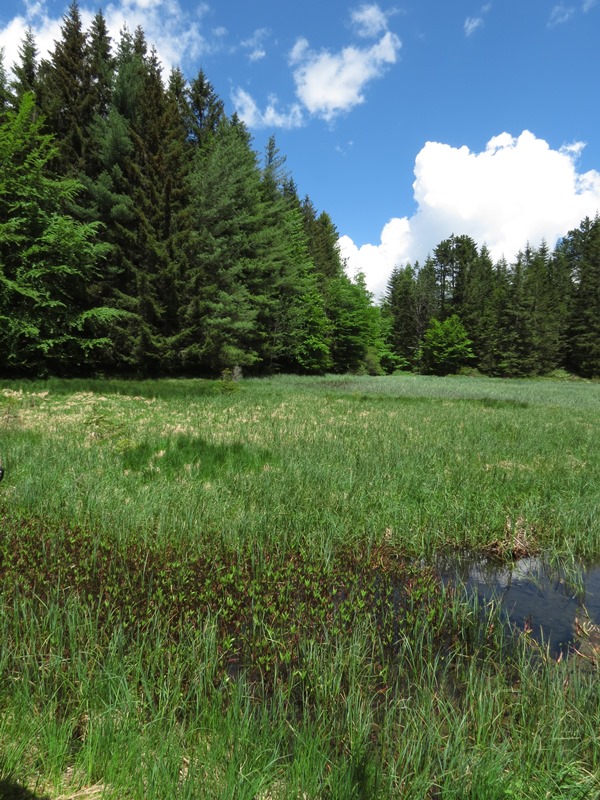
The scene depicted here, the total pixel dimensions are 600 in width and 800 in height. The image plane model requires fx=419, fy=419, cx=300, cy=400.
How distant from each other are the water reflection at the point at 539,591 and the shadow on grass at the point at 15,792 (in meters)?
3.11

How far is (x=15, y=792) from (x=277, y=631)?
1.80m

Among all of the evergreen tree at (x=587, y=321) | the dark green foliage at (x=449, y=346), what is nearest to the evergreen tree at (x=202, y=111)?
the dark green foliage at (x=449, y=346)

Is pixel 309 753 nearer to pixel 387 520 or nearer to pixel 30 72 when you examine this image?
pixel 387 520

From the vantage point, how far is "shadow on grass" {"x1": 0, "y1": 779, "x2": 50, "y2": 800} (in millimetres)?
1797

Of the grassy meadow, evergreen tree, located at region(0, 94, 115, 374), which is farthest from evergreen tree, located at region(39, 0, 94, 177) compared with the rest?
the grassy meadow

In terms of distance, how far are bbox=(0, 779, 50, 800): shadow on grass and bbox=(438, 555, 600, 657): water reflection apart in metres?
3.11

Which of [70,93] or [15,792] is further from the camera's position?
[70,93]

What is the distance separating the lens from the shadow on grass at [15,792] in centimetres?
180

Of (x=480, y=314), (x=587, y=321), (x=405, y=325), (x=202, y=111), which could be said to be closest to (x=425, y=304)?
(x=405, y=325)

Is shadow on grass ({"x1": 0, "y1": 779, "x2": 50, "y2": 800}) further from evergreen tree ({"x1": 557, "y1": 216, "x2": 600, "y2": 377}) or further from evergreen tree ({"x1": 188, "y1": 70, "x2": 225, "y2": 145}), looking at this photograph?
evergreen tree ({"x1": 557, "y1": 216, "x2": 600, "y2": 377})

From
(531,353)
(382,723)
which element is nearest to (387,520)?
(382,723)

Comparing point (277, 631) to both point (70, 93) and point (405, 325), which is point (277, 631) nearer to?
point (70, 93)

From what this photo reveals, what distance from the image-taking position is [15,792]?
1.82 m

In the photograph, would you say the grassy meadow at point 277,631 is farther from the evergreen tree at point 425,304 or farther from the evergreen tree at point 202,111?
the evergreen tree at point 425,304
